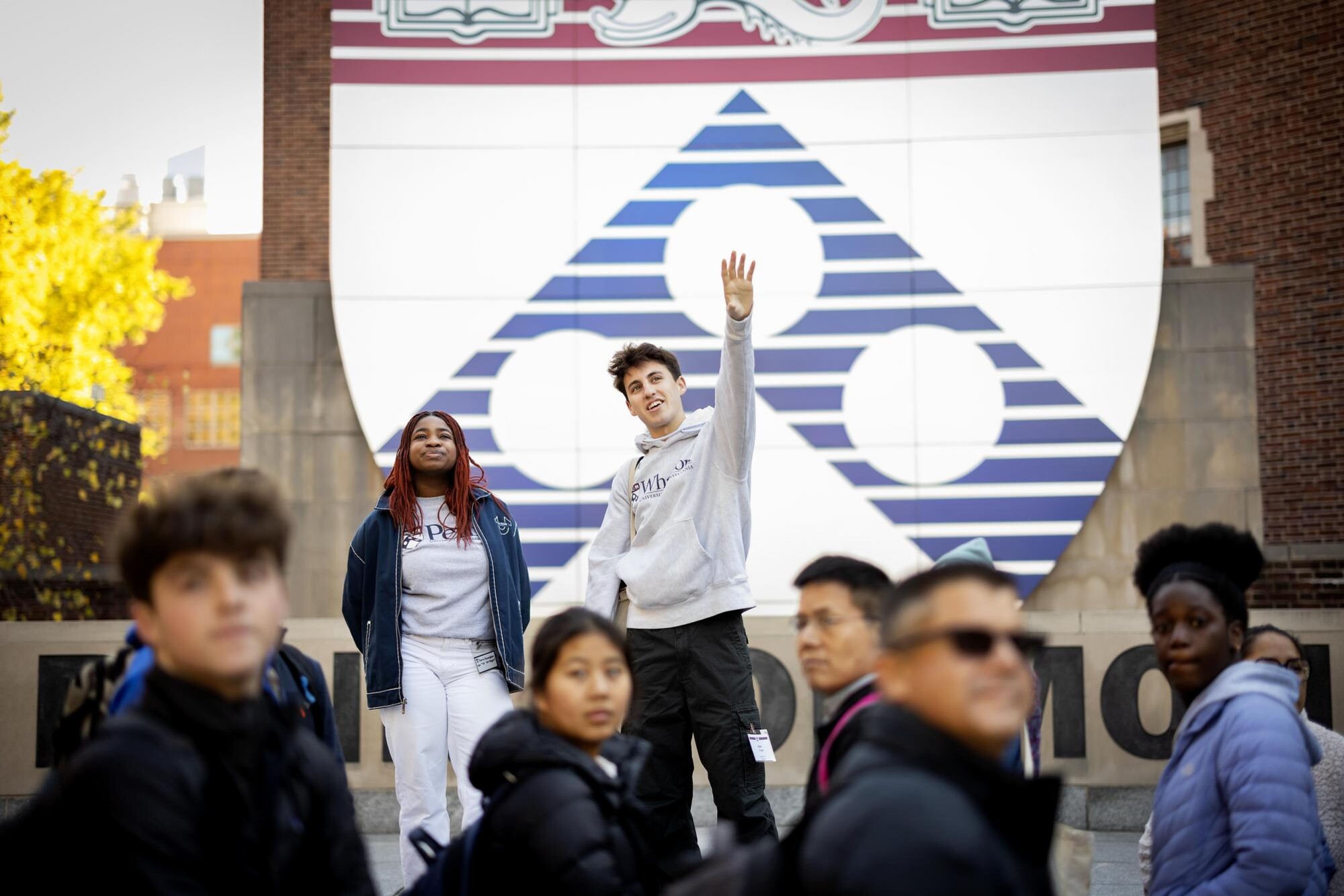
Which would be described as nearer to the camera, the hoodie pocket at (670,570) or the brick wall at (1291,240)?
the hoodie pocket at (670,570)

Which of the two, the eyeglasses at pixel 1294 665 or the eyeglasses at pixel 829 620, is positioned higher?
the eyeglasses at pixel 829 620

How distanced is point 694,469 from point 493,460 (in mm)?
5308

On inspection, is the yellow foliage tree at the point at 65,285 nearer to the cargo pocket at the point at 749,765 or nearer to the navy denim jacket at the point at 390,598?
the navy denim jacket at the point at 390,598

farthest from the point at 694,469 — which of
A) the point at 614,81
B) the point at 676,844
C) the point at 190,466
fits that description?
the point at 190,466

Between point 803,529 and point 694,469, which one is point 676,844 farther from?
point 803,529

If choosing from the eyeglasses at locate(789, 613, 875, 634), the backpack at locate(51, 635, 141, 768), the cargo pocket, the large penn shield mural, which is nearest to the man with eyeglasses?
the eyeglasses at locate(789, 613, 875, 634)

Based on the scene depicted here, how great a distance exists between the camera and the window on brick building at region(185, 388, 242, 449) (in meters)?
41.0

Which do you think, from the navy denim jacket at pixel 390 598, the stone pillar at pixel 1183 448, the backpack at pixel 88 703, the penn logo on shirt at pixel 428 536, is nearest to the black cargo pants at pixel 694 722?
the navy denim jacket at pixel 390 598

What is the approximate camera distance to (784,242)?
33.3 feet

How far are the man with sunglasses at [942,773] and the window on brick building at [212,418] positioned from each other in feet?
136

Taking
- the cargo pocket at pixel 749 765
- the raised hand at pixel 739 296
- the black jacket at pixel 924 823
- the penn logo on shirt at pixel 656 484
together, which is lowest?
the cargo pocket at pixel 749 765

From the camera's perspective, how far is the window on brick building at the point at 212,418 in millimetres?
41000

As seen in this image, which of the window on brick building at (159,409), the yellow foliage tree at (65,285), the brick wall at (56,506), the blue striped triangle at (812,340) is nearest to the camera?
the blue striped triangle at (812,340)

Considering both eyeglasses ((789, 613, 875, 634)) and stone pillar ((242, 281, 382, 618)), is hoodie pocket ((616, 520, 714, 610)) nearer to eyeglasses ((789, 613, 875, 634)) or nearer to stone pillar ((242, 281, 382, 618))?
eyeglasses ((789, 613, 875, 634))
